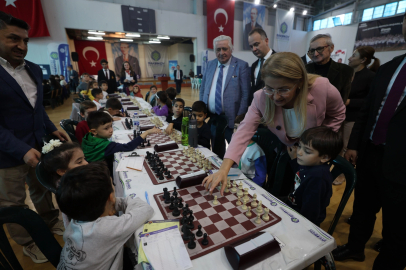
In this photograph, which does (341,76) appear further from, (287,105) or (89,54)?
(89,54)

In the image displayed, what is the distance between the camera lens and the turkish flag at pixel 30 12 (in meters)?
7.64

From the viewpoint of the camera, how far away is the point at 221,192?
3.96 feet

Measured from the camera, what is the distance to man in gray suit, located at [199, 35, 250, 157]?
273 centimetres

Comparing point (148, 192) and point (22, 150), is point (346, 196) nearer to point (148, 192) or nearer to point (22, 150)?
point (148, 192)

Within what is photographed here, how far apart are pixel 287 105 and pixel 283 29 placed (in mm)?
15557

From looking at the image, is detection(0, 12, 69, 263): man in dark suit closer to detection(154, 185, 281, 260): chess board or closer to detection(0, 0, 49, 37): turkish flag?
detection(154, 185, 281, 260): chess board

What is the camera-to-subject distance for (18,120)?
162cm

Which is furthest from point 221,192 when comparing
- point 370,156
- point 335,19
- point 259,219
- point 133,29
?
point 335,19

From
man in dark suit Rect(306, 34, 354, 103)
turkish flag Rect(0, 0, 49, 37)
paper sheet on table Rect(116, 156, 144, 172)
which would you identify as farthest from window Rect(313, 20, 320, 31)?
paper sheet on table Rect(116, 156, 144, 172)

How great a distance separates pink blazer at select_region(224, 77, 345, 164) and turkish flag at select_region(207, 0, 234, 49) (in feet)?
38.5

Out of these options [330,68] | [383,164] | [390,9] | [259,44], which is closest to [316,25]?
[390,9]

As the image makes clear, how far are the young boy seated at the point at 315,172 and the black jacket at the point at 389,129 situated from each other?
26cm

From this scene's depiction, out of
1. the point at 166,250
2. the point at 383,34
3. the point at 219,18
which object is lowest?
the point at 166,250

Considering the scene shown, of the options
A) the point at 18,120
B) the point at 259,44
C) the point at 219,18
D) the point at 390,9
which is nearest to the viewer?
the point at 18,120
